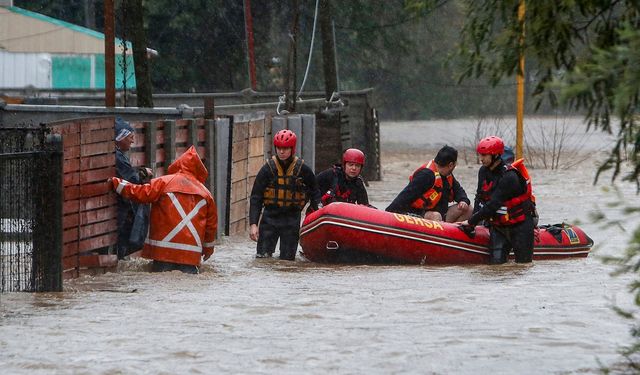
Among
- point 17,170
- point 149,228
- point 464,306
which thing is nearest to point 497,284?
point 464,306

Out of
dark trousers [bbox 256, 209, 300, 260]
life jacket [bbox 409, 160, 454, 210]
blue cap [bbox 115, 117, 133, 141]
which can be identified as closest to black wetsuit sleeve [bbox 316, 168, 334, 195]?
dark trousers [bbox 256, 209, 300, 260]

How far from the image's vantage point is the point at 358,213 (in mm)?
13539

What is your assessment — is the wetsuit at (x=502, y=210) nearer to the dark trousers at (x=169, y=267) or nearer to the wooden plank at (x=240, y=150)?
the dark trousers at (x=169, y=267)

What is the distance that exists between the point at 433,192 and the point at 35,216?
17.7 ft

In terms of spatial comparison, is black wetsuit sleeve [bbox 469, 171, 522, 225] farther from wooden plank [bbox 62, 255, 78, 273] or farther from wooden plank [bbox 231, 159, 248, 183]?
wooden plank [bbox 231, 159, 248, 183]

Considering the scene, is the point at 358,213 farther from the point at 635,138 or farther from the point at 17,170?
the point at 635,138

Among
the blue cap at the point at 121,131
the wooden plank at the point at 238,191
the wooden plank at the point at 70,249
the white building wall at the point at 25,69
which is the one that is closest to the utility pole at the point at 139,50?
the wooden plank at the point at 238,191

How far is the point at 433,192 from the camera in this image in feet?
47.2

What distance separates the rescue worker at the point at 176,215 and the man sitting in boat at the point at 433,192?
2.85 m

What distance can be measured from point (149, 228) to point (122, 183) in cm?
51

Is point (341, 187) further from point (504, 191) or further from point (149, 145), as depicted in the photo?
point (149, 145)

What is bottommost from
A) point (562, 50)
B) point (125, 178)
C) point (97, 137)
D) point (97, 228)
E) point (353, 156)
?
point (97, 228)

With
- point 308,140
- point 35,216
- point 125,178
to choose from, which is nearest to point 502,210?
point 125,178

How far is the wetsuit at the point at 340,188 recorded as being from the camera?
46.5ft
